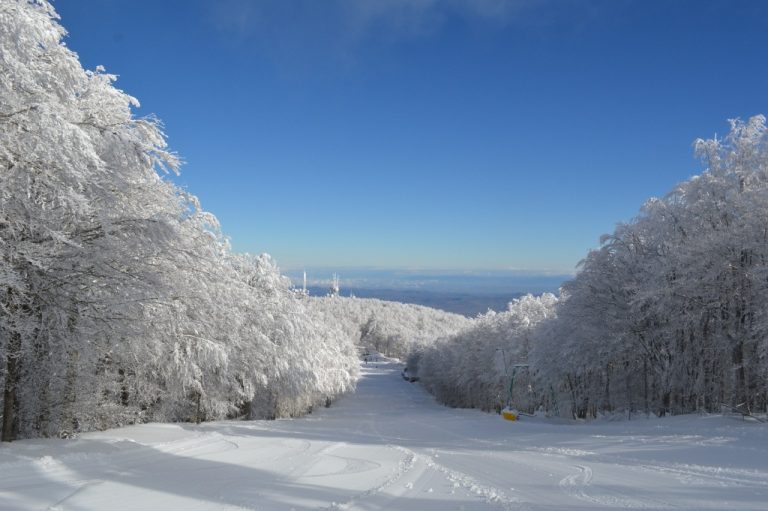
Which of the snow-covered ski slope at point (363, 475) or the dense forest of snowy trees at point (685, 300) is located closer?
the snow-covered ski slope at point (363, 475)

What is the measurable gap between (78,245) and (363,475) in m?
6.04

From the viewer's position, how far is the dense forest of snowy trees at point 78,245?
795cm

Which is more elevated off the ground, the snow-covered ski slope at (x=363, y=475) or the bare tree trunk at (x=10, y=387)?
the bare tree trunk at (x=10, y=387)

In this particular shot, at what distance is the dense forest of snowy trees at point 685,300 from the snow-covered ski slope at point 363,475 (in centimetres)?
839

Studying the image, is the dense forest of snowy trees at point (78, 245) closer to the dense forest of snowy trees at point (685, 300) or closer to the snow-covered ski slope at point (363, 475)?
the snow-covered ski slope at point (363, 475)

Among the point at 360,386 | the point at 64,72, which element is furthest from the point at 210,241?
the point at 360,386

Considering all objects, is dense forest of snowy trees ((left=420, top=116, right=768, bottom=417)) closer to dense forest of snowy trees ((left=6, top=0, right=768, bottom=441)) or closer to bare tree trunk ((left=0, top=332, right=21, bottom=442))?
dense forest of snowy trees ((left=6, top=0, right=768, bottom=441))

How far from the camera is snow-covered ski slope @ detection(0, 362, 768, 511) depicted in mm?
6641

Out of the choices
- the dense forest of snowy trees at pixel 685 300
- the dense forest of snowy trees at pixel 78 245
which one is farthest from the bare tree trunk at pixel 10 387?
the dense forest of snowy trees at pixel 685 300

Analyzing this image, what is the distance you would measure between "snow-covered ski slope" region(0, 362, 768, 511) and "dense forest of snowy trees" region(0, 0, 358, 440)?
5.80ft

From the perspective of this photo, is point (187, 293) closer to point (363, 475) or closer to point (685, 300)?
point (363, 475)

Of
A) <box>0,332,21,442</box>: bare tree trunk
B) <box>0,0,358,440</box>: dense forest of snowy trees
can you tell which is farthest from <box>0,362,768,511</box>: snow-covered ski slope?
<box>0,0,358,440</box>: dense forest of snowy trees

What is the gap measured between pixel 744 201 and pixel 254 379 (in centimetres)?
2429

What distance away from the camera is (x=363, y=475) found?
848 centimetres
